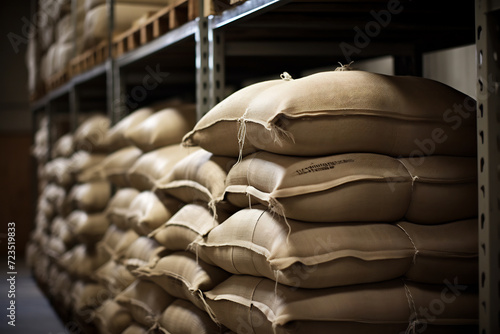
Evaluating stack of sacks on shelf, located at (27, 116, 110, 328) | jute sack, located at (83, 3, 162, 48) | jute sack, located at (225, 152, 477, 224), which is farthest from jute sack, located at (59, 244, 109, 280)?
jute sack, located at (225, 152, 477, 224)

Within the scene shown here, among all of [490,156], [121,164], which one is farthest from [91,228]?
[490,156]

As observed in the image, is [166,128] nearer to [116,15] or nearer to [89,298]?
[116,15]

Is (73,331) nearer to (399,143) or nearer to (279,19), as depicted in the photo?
(279,19)

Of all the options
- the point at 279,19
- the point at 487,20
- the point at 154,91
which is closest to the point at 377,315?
the point at 487,20

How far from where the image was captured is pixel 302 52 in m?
4.05

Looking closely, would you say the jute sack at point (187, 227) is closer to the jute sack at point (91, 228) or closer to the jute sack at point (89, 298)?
the jute sack at point (89, 298)

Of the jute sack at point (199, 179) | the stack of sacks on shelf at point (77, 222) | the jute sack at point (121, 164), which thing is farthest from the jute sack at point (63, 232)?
the jute sack at point (199, 179)

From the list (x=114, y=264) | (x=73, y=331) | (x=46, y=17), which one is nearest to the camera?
(x=114, y=264)

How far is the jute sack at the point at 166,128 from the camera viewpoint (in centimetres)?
436

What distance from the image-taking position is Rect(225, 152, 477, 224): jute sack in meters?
2.45

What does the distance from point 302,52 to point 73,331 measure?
12.1 ft
